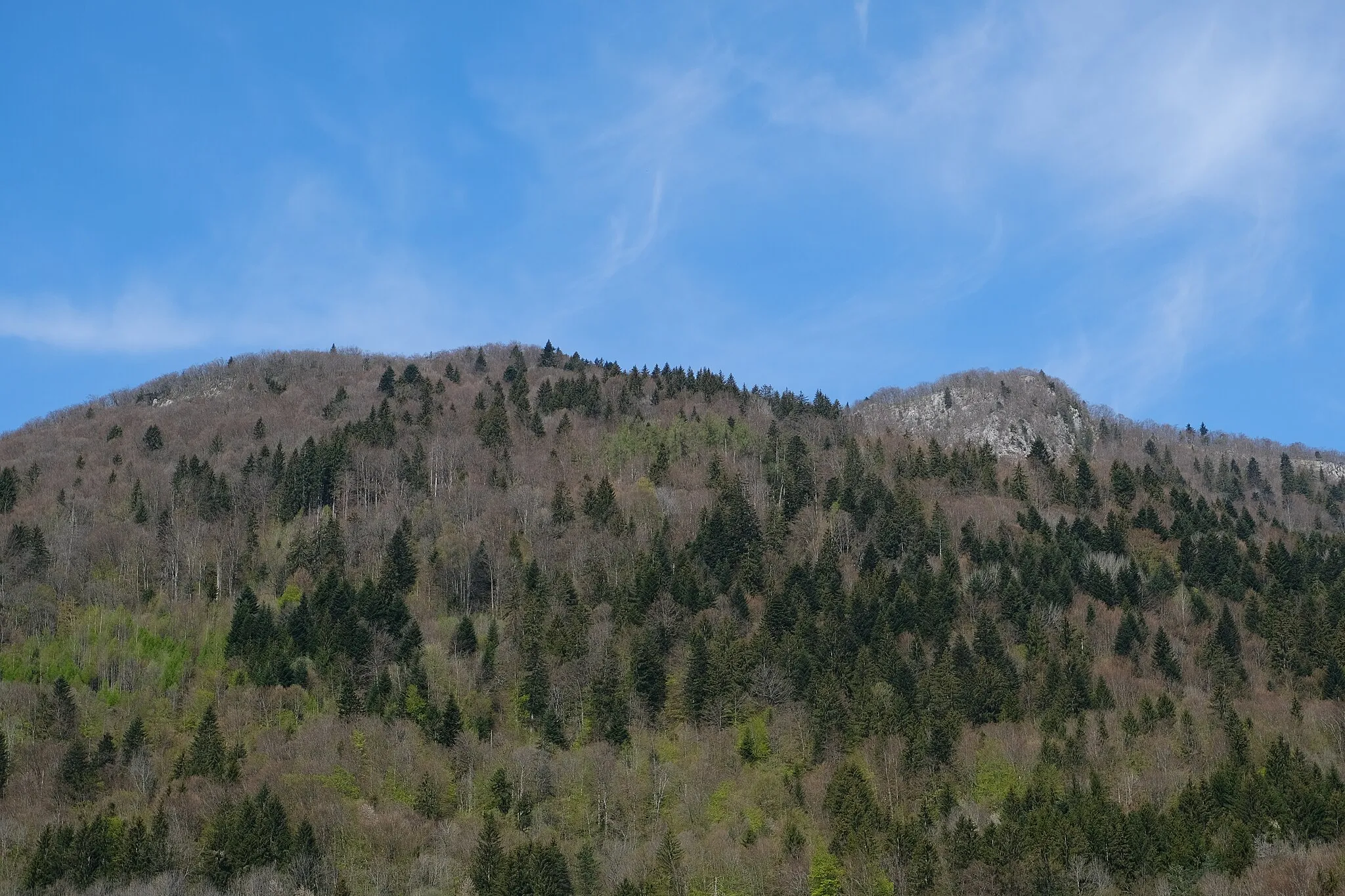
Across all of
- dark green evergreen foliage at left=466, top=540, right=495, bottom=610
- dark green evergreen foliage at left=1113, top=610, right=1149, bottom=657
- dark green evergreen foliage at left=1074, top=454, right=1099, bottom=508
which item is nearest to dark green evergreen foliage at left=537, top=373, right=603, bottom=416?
dark green evergreen foliage at left=466, top=540, right=495, bottom=610

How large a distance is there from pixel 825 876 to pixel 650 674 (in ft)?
91.8

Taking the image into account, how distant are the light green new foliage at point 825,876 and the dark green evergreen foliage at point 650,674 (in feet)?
79.3

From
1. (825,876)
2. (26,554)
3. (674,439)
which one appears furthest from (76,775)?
(674,439)

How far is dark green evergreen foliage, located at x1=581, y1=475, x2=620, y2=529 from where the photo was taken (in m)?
133

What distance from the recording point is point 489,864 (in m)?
80.4

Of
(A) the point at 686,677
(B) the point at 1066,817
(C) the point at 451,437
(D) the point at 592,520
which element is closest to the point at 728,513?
(D) the point at 592,520

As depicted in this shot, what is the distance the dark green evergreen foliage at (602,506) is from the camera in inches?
5241

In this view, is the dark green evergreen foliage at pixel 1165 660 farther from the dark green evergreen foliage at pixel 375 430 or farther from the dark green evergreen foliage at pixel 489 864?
the dark green evergreen foliage at pixel 375 430

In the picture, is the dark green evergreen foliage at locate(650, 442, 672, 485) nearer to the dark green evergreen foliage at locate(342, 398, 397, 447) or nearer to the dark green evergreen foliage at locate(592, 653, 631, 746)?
→ the dark green evergreen foliage at locate(342, 398, 397, 447)

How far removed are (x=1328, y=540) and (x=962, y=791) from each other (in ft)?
225

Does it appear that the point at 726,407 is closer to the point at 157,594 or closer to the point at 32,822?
the point at 157,594

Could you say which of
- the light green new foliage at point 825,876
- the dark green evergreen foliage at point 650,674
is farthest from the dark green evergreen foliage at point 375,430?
the light green new foliage at point 825,876

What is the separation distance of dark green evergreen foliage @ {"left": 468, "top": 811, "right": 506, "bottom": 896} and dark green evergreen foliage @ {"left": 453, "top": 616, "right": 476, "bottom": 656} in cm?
2885

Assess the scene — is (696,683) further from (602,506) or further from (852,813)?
(602,506)
